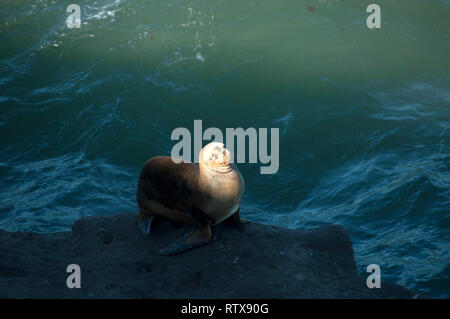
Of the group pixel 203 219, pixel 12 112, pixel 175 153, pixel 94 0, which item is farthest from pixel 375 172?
pixel 94 0

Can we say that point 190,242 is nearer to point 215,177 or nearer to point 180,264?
point 180,264

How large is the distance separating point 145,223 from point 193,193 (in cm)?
81

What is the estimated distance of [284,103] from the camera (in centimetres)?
1147

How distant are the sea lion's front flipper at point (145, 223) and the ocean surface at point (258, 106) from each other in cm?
261

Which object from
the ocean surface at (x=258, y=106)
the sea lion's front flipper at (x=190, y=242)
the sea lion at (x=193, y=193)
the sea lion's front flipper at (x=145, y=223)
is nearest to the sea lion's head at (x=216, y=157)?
the sea lion at (x=193, y=193)

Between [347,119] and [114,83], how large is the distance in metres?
5.03

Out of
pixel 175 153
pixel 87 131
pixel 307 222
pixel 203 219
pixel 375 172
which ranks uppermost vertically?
pixel 87 131

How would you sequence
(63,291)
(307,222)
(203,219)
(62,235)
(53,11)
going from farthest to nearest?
(53,11), (307,222), (62,235), (203,219), (63,291)

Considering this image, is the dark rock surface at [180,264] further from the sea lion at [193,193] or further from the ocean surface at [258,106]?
the ocean surface at [258,106]

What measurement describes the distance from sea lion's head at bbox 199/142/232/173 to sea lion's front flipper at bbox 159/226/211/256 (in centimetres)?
71

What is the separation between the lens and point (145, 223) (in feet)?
21.0

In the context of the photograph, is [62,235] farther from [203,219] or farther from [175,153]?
[175,153]

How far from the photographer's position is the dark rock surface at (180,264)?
538cm

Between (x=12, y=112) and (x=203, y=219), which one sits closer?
(x=203, y=219)
